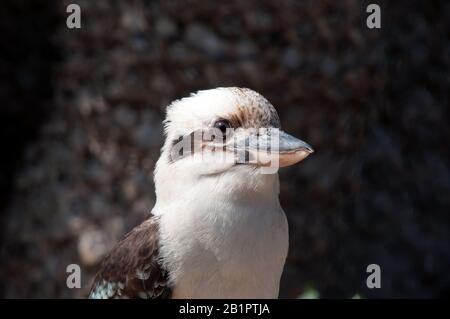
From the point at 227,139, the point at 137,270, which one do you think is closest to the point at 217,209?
the point at 227,139

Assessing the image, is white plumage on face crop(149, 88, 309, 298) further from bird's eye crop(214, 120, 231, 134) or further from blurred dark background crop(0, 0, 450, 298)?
blurred dark background crop(0, 0, 450, 298)

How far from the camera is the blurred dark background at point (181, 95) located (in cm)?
407

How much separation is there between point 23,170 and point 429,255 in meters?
2.19

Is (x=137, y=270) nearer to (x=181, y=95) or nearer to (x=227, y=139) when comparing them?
(x=227, y=139)

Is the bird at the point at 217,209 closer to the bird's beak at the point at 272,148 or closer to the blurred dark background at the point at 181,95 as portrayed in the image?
the bird's beak at the point at 272,148

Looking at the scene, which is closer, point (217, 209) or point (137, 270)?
point (217, 209)

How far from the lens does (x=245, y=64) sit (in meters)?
4.06

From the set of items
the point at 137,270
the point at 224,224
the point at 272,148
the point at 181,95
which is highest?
the point at 181,95

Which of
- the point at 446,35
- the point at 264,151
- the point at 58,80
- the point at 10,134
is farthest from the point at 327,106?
the point at 264,151

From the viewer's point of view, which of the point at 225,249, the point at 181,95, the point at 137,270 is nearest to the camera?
the point at 225,249

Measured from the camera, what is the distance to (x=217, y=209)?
230cm

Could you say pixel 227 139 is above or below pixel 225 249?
above

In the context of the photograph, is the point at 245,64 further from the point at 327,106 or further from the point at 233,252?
the point at 233,252

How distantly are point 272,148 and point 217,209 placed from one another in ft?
0.70
